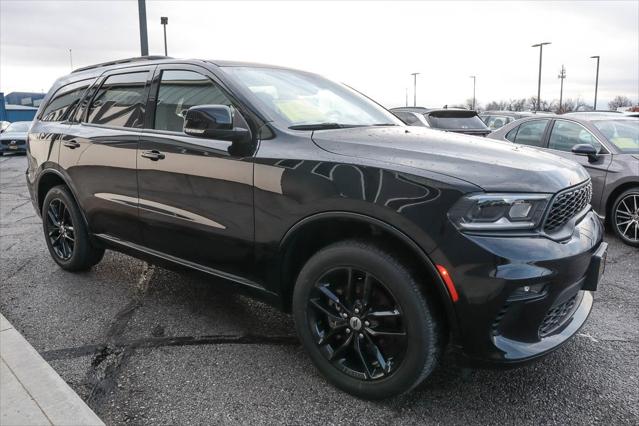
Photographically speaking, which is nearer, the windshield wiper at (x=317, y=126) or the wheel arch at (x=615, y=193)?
the windshield wiper at (x=317, y=126)

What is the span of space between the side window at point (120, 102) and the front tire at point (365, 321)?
1924 millimetres

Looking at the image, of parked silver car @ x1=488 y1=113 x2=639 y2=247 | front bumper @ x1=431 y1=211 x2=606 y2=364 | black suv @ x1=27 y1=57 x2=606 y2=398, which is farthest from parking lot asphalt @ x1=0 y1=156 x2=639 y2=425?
parked silver car @ x1=488 y1=113 x2=639 y2=247

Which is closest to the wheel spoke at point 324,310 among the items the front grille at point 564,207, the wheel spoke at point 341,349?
the wheel spoke at point 341,349

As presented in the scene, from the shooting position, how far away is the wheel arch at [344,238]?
7.64 ft

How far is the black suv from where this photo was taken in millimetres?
2264

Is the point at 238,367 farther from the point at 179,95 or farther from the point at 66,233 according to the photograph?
the point at 66,233

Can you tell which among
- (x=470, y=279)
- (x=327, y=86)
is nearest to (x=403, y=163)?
(x=470, y=279)

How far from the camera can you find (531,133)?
7328 mm

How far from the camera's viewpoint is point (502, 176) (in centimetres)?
233

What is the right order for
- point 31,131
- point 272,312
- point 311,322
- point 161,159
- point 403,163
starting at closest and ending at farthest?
1. point 403,163
2. point 311,322
3. point 161,159
4. point 272,312
5. point 31,131

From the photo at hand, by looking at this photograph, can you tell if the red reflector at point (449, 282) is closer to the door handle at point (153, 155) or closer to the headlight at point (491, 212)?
→ the headlight at point (491, 212)

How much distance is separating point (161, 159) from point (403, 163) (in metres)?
1.72

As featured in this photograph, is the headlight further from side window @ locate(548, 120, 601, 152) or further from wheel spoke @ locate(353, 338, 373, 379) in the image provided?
side window @ locate(548, 120, 601, 152)

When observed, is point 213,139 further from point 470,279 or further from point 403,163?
point 470,279
